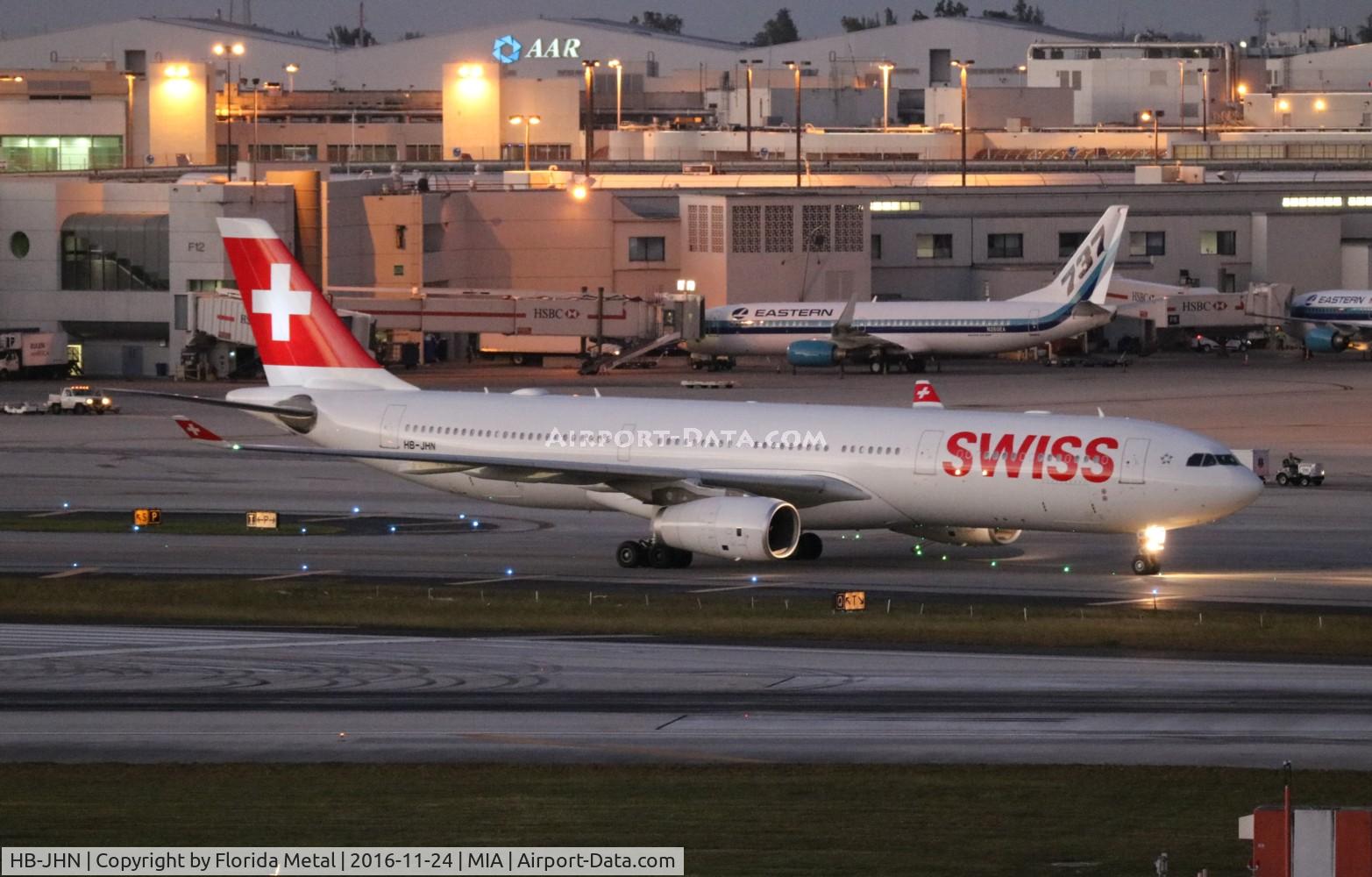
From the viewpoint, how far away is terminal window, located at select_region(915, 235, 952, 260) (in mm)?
130875

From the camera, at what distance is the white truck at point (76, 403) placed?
90.5 meters

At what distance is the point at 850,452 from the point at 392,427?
40.9 ft

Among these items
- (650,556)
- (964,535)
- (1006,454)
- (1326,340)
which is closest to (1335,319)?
(1326,340)

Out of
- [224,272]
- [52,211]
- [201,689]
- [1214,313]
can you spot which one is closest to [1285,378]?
[1214,313]

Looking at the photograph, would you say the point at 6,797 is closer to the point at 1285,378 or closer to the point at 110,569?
the point at 110,569

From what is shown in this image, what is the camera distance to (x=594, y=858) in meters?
25.8

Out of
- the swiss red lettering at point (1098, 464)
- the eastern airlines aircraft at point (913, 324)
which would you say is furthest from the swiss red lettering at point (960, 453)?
the eastern airlines aircraft at point (913, 324)

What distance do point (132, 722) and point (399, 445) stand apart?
22.2 metres

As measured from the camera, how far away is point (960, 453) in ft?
165

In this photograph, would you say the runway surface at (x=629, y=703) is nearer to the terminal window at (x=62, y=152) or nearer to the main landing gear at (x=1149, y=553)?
the main landing gear at (x=1149, y=553)

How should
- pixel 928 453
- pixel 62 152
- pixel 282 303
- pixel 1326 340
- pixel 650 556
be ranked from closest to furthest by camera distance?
pixel 928 453 < pixel 650 556 < pixel 282 303 < pixel 1326 340 < pixel 62 152

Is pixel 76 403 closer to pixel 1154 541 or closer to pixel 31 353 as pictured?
pixel 31 353

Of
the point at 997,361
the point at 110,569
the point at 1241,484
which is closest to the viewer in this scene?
the point at 1241,484

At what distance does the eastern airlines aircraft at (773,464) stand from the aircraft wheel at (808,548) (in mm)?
54
